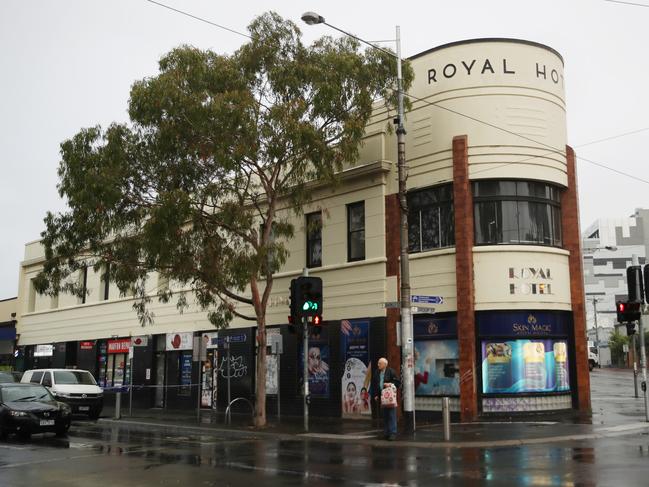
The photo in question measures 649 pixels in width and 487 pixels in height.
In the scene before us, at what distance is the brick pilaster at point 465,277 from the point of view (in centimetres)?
2044

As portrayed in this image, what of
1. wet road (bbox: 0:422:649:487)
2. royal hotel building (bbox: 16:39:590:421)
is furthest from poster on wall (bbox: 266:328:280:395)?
wet road (bbox: 0:422:649:487)

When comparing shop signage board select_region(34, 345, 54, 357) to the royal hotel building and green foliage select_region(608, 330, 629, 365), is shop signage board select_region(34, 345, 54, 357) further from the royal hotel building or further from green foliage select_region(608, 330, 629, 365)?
green foliage select_region(608, 330, 629, 365)

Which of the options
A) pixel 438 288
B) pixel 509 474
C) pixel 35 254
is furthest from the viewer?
pixel 35 254

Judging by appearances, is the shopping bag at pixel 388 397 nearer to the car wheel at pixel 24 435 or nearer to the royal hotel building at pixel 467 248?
the royal hotel building at pixel 467 248

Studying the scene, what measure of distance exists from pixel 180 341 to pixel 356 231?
11.1 meters

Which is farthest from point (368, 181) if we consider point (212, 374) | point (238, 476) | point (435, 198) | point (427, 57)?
point (238, 476)

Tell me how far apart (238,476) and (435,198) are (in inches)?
502

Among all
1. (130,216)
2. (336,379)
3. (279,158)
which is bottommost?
(336,379)

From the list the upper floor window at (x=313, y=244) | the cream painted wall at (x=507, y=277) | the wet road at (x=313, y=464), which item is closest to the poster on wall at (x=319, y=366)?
the upper floor window at (x=313, y=244)

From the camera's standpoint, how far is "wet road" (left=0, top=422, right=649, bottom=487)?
36.6 feet

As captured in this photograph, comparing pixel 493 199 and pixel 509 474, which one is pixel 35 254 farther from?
pixel 509 474

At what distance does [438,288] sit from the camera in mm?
21781

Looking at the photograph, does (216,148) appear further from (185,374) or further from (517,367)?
(185,374)

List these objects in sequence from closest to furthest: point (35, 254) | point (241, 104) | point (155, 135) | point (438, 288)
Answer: point (241, 104), point (155, 135), point (438, 288), point (35, 254)
